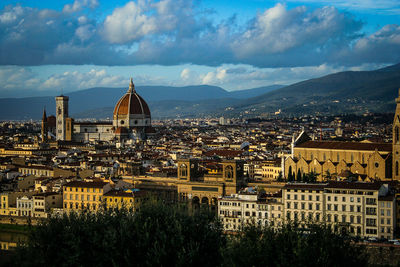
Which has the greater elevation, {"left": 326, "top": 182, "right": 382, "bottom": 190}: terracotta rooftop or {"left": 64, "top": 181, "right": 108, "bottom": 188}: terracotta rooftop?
{"left": 326, "top": 182, "right": 382, "bottom": 190}: terracotta rooftop

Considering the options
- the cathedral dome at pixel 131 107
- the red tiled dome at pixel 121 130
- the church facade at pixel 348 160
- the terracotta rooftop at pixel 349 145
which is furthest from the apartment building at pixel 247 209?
the cathedral dome at pixel 131 107

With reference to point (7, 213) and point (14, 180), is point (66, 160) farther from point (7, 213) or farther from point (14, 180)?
point (7, 213)

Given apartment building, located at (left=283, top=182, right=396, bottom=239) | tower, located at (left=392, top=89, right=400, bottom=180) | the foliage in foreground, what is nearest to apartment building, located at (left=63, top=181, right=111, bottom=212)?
apartment building, located at (left=283, top=182, right=396, bottom=239)

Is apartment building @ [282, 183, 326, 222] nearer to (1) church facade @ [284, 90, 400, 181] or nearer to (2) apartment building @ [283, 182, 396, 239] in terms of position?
(2) apartment building @ [283, 182, 396, 239]

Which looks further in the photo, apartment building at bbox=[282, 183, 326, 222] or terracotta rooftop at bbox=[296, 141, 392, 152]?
terracotta rooftop at bbox=[296, 141, 392, 152]

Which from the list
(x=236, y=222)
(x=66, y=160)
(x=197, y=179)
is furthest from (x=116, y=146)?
(x=236, y=222)

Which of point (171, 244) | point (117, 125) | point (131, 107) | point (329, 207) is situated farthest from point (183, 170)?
point (117, 125)
